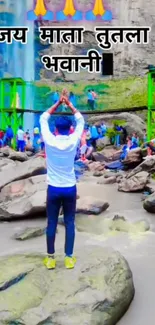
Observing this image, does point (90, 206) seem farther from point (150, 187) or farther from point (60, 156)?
point (60, 156)

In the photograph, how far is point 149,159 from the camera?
11.6 m

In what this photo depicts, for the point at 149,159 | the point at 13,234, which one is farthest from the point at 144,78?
the point at 13,234

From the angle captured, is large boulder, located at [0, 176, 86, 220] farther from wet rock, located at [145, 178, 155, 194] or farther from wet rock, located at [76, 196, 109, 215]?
wet rock, located at [145, 178, 155, 194]

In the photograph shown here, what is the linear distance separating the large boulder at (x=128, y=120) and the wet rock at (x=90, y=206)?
14.2 m

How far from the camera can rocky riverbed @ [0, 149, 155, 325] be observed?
3871mm

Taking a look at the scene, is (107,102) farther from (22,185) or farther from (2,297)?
(2,297)

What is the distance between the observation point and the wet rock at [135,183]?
995 cm

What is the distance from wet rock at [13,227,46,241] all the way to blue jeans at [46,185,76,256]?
2170 millimetres

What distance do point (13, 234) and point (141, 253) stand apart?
1.88 metres

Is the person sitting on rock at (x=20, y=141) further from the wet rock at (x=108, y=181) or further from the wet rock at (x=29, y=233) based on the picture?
the wet rock at (x=29, y=233)

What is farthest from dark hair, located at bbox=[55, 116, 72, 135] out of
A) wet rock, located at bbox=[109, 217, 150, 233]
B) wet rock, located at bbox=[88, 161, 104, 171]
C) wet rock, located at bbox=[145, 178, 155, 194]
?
wet rock, located at bbox=[88, 161, 104, 171]

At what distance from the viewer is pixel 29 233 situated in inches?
258

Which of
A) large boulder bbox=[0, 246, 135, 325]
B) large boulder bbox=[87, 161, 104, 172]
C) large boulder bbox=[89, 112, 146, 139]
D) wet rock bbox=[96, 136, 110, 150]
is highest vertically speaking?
large boulder bbox=[0, 246, 135, 325]

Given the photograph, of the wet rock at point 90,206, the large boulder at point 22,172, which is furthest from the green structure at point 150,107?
the wet rock at point 90,206
